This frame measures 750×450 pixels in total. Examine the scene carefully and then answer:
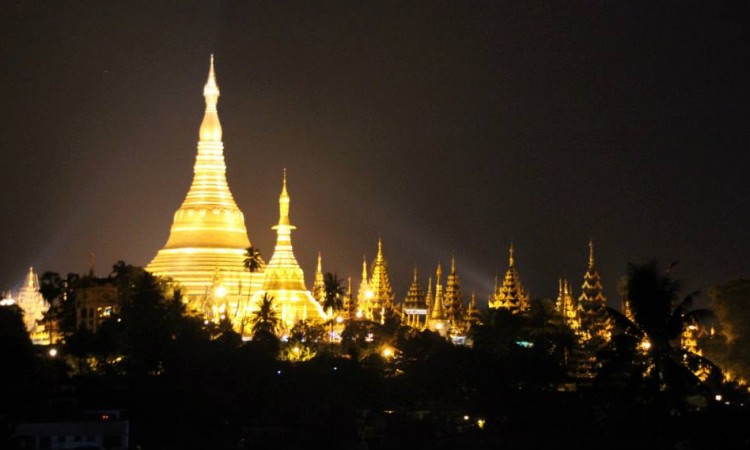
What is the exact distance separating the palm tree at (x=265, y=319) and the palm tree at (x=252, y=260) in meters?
8.66

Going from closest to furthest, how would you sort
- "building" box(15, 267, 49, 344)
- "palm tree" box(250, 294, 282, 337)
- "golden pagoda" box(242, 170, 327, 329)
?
1. "palm tree" box(250, 294, 282, 337)
2. "golden pagoda" box(242, 170, 327, 329)
3. "building" box(15, 267, 49, 344)

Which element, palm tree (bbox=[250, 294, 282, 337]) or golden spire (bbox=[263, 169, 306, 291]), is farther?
golden spire (bbox=[263, 169, 306, 291])

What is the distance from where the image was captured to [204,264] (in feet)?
433

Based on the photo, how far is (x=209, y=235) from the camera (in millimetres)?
134375

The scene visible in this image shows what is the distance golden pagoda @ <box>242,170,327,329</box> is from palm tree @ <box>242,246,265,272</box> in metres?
0.82

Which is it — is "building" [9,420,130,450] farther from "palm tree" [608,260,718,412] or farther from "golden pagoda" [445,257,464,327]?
"golden pagoda" [445,257,464,327]

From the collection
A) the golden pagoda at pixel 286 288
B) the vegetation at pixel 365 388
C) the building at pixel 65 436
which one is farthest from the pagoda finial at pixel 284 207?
the building at pixel 65 436

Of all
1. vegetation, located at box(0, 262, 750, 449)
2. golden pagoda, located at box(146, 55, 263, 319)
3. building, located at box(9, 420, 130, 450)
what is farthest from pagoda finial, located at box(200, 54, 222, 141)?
building, located at box(9, 420, 130, 450)

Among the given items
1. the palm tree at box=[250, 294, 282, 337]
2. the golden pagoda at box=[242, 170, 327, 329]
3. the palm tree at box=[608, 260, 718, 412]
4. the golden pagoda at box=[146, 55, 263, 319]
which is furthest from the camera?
the golden pagoda at box=[146, 55, 263, 319]

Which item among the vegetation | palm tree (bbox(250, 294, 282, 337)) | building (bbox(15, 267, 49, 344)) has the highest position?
building (bbox(15, 267, 49, 344))

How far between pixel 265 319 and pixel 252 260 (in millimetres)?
17442

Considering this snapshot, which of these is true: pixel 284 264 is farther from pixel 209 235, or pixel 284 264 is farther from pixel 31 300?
pixel 31 300

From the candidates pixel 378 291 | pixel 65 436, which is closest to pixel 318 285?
pixel 378 291

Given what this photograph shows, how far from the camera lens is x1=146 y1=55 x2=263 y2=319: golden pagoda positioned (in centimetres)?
13088
